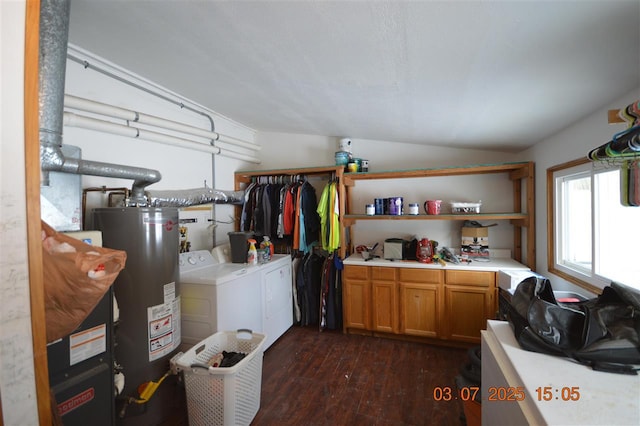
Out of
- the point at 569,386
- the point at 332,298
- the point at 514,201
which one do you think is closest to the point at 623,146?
the point at 569,386

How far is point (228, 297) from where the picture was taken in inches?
82.4

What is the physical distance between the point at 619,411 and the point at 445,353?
208 centimetres

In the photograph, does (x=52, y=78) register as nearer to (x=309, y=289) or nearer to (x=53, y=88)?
(x=53, y=88)

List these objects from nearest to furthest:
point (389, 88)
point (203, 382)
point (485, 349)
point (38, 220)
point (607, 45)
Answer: point (38, 220), point (607, 45), point (485, 349), point (203, 382), point (389, 88)

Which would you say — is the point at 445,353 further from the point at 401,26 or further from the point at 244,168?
the point at 244,168

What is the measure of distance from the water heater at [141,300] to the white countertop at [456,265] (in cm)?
179

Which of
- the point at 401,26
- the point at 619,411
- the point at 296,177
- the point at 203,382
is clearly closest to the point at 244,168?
the point at 296,177

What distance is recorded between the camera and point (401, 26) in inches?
41.9

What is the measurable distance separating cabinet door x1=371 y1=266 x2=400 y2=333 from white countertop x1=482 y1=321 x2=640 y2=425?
1792 millimetres

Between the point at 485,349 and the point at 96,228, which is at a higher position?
the point at 96,228

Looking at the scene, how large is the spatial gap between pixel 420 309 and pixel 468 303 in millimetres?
445

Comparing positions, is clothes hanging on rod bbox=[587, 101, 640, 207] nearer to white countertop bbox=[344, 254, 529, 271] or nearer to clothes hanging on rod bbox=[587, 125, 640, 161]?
clothes hanging on rod bbox=[587, 125, 640, 161]

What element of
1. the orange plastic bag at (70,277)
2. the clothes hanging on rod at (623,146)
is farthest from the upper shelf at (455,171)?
the orange plastic bag at (70,277)
